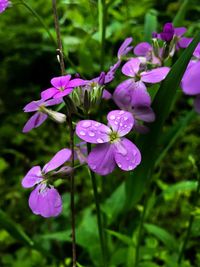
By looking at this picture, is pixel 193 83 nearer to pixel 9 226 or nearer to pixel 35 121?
pixel 35 121

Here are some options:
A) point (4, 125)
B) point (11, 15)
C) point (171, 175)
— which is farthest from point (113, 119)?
point (11, 15)

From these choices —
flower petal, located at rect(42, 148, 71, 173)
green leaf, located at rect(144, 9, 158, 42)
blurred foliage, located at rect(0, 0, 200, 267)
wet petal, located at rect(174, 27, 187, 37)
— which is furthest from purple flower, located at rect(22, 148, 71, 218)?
green leaf, located at rect(144, 9, 158, 42)

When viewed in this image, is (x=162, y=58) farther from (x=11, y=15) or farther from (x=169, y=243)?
(x=11, y=15)

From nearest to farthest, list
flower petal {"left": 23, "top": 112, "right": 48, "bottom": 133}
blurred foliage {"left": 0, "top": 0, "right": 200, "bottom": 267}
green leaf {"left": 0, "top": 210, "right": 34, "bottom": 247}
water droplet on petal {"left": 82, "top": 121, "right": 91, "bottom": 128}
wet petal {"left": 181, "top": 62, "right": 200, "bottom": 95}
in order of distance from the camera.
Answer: wet petal {"left": 181, "top": 62, "right": 200, "bottom": 95} → water droplet on petal {"left": 82, "top": 121, "right": 91, "bottom": 128} → flower petal {"left": 23, "top": 112, "right": 48, "bottom": 133} → green leaf {"left": 0, "top": 210, "right": 34, "bottom": 247} → blurred foliage {"left": 0, "top": 0, "right": 200, "bottom": 267}

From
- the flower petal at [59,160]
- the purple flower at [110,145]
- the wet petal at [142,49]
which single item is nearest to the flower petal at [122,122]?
the purple flower at [110,145]

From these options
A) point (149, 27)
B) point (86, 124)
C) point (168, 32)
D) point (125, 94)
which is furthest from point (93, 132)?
point (149, 27)

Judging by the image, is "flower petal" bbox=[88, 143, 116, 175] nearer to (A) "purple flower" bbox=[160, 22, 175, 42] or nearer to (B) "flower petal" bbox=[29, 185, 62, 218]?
(B) "flower petal" bbox=[29, 185, 62, 218]
